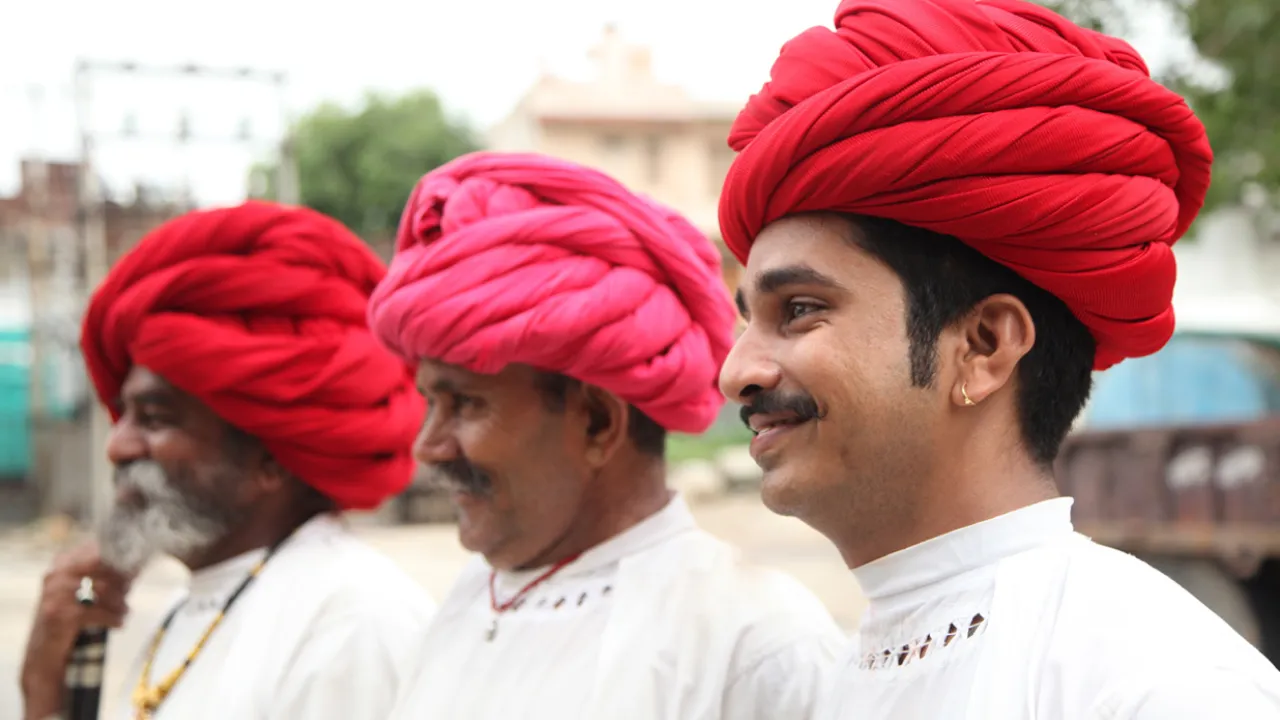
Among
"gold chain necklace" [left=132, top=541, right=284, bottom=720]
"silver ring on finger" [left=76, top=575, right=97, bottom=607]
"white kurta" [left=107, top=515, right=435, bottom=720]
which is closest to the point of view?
"white kurta" [left=107, top=515, right=435, bottom=720]

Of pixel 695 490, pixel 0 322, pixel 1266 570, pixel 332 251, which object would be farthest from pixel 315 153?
pixel 332 251

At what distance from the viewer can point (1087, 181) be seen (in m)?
1.84

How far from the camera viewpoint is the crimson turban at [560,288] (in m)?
2.71

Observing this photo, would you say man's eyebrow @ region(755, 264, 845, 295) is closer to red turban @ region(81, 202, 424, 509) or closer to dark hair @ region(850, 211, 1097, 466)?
dark hair @ region(850, 211, 1097, 466)

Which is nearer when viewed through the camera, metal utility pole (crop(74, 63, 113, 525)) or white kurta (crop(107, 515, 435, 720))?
white kurta (crop(107, 515, 435, 720))

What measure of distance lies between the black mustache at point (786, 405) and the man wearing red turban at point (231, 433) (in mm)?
1593

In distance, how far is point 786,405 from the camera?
1947 mm

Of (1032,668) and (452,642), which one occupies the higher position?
(1032,668)

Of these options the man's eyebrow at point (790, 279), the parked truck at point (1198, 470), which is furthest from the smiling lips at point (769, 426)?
the parked truck at point (1198, 470)

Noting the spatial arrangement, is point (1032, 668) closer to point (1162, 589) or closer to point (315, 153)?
point (1162, 589)

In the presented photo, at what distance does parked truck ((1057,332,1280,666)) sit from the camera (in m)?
8.03

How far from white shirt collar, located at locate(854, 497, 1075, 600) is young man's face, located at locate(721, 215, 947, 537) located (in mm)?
71

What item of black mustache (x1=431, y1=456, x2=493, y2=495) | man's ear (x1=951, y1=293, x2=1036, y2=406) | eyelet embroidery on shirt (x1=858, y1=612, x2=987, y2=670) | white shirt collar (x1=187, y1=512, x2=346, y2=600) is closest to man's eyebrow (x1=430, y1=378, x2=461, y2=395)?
black mustache (x1=431, y1=456, x2=493, y2=495)

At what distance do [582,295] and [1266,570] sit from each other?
22.3 ft
